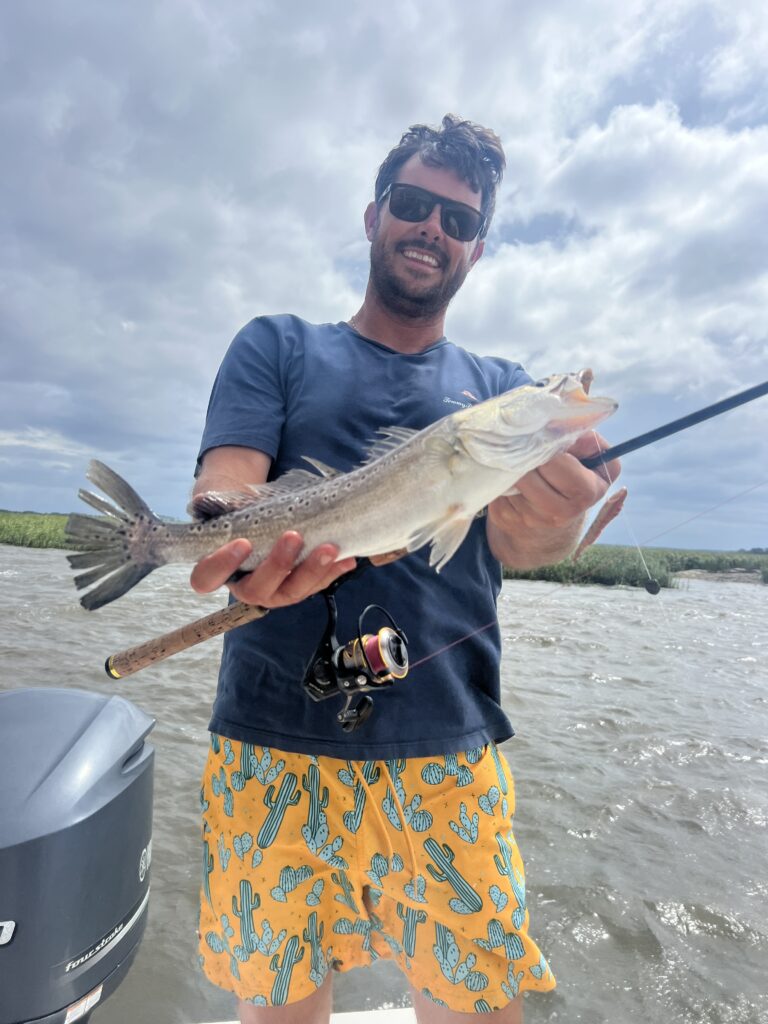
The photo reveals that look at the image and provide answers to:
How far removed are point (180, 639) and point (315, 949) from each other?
1451 millimetres

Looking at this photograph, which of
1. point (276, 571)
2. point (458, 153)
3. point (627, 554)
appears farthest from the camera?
point (627, 554)

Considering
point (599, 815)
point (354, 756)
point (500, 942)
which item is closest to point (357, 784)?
point (354, 756)

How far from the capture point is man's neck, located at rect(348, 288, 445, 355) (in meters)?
3.38

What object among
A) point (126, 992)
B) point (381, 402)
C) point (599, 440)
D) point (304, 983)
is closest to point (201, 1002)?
point (126, 992)

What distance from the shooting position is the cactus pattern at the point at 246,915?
100.0 inches

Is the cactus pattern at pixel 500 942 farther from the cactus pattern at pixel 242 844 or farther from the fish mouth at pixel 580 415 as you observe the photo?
the fish mouth at pixel 580 415

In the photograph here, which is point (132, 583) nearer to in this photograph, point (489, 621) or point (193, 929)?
point (489, 621)

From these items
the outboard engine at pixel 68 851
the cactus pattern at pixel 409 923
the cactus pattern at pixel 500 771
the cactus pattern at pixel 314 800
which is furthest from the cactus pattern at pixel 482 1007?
the outboard engine at pixel 68 851

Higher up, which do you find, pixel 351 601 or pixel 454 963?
pixel 351 601

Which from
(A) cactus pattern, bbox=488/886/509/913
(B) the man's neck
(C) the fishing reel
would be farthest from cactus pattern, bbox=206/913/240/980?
(B) the man's neck

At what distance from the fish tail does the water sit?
122cm

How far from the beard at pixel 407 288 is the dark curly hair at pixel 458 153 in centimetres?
54

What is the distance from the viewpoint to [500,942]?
95.4 inches

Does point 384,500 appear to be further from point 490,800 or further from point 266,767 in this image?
point 490,800
